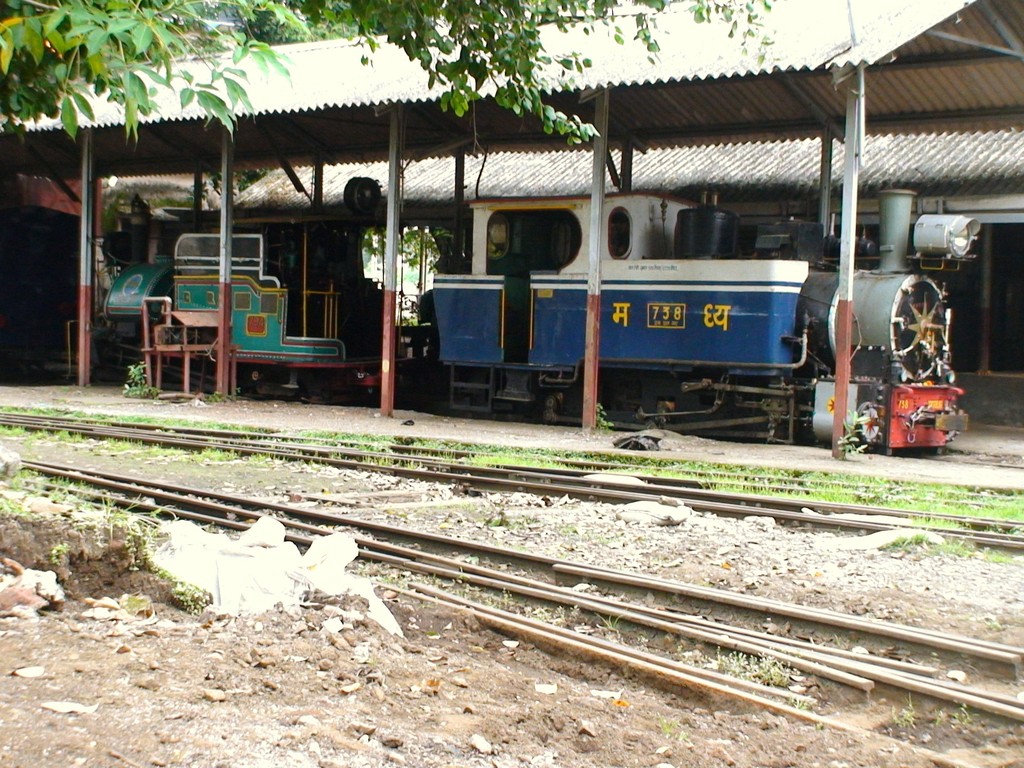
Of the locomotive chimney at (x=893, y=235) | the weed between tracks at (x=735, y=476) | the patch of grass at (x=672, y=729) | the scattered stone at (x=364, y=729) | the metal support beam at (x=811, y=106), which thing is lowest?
the patch of grass at (x=672, y=729)

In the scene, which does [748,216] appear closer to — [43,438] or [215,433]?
[215,433]

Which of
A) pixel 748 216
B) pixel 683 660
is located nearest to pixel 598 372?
pixel 748 216

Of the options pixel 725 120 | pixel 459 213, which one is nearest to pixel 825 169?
pixel 725 120

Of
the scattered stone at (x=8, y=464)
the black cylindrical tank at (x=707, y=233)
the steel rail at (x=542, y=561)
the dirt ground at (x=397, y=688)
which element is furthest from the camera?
the black cylindrical tank at (x=707, y=233)

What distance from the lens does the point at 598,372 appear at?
14.4 metres

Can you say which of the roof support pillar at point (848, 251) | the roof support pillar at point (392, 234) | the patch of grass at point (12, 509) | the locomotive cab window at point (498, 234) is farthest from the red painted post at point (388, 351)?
the patch of grass at point (12, 509)

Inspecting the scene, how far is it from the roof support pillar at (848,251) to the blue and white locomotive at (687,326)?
0.61 meters

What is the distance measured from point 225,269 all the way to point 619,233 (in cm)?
705

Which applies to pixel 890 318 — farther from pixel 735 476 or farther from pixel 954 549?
pixel 954 549

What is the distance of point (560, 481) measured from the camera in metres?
9.52

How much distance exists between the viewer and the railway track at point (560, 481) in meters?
7.56

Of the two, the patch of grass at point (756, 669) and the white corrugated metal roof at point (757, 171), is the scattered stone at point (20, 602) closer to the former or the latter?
the patch of grass at point (756, 669)

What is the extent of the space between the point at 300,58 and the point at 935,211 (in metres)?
11.5

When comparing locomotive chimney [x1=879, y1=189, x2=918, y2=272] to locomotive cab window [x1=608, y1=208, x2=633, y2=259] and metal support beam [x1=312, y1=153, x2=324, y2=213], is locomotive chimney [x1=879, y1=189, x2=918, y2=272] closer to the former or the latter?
locomotive cab window [x1=608, y1=208, x2=633, y2=259]
